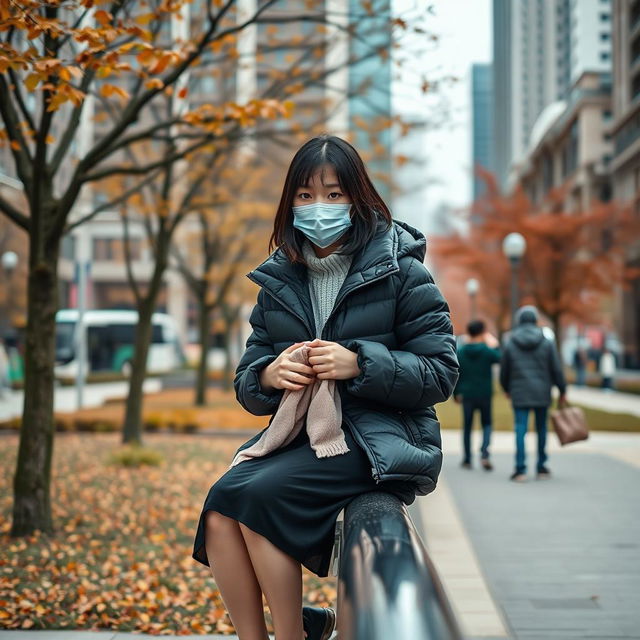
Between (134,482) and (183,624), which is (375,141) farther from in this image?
(183,624)

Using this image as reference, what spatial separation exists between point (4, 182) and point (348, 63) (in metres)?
7.49

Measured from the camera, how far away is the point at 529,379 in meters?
10.3

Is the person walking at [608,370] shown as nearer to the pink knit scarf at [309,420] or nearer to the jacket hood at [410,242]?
the jacket hood at [410,242]

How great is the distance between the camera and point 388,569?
6.68 ft

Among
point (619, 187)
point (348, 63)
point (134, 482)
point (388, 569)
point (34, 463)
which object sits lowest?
point (134, 482)

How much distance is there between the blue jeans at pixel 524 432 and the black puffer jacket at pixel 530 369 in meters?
0.13

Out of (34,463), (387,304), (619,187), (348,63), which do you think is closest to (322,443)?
(387,304)

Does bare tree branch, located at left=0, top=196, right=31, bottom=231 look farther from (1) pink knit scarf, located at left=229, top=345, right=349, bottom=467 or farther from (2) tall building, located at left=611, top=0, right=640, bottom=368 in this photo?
(2) tall building, located at left=611, top=0, right=640, bottom=368

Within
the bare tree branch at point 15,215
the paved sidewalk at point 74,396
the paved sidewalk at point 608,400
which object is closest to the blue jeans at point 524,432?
the bare tree branch at point 15,215

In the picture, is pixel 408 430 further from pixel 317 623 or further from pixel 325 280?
pixel 317 623

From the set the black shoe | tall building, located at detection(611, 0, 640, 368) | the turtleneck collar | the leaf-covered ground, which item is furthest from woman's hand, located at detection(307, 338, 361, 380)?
tall building, located at detection(611, 0, 640, 368)

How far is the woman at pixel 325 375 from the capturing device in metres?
2.56

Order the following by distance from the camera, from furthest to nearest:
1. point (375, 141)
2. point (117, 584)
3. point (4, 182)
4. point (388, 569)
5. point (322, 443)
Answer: point (4, 182)
point (375, 141)
point (117, 584)
point (322, 443)
point (388, 569)

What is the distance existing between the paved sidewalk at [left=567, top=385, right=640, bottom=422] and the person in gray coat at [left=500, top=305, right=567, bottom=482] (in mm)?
10992
